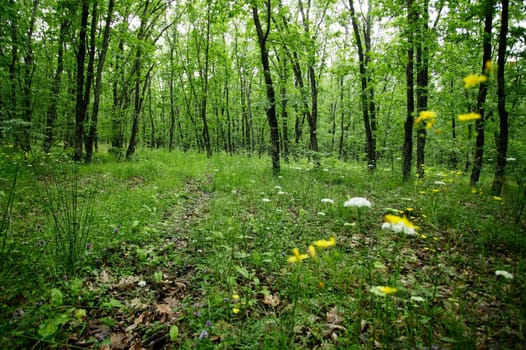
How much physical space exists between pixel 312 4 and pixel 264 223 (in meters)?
14.5

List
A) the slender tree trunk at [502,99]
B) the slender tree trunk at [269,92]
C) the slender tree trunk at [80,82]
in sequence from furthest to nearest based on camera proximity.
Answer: the slender tree trunk at [269,92], the slender tree trunk at [80,82], the slender tree trunk at [502,99]

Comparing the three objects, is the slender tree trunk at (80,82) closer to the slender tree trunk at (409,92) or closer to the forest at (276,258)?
the forest at (276,258)

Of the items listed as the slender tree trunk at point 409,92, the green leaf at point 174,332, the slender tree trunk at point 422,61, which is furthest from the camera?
the slender tree trunk at point 409,92

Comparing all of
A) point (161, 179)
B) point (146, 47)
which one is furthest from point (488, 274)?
point (146, 47)

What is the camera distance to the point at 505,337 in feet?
6.72

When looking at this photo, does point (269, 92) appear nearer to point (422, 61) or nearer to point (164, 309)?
point (422, 61)

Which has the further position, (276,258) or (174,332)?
(276,258)

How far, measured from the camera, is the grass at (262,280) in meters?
2.24

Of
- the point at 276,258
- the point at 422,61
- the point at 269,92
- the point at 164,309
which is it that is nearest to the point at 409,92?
the point at 422,61

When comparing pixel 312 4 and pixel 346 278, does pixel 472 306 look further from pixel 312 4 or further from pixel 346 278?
pixel 312 4

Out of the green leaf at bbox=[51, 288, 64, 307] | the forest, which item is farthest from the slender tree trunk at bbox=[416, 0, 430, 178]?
the green leaf at bbox=[51, 288, 64, 307]

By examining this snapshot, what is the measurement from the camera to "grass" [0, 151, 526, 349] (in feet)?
7.36

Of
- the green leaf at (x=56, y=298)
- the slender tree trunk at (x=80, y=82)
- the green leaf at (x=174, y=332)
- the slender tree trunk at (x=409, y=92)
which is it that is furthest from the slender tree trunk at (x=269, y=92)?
the green leaf at (x=56, y=298)

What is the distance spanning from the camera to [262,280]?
3.27m
